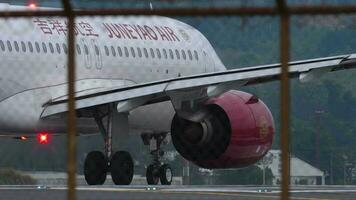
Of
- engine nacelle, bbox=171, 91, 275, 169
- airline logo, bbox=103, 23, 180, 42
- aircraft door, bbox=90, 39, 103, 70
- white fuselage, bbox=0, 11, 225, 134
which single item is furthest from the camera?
airline logo, bbox=103, 23, 180, 42

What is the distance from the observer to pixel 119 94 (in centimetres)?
2364

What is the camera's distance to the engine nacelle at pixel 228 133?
25.1 m

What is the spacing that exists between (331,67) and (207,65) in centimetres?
1177

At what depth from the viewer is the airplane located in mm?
23484

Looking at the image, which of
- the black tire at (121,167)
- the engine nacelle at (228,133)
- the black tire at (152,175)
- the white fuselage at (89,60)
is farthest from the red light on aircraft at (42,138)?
the black tire at (152,175)

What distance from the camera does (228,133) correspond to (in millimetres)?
25344

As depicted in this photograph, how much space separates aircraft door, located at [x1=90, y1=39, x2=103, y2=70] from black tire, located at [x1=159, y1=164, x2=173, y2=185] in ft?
8.81

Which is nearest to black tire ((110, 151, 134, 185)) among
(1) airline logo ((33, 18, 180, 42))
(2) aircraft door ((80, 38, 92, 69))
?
(2) aircraft door ((80, 38, 92, 69))

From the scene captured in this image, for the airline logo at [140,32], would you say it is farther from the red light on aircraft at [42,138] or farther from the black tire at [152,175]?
the black tire at [152,175]

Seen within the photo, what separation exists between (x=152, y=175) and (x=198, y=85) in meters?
6.93

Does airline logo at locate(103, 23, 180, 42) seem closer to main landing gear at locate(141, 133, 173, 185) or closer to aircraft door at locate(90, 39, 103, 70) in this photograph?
aircraft door at locate(90, 39, 103, 70)

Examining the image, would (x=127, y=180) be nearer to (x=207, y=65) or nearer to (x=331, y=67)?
(x=207, y=65)

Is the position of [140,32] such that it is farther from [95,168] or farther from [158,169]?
[95,168]

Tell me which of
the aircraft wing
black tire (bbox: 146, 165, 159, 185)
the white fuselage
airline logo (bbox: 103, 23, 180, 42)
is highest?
airline logo (bbox: 103, 23, 180, 42)
